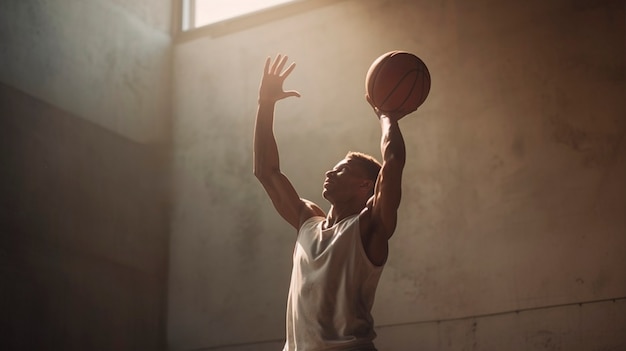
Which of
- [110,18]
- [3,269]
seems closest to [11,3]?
[110,18]

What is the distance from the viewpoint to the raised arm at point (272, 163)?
12.8 feet

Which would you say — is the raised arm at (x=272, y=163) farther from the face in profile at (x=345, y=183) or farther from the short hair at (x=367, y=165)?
the short hair at (x=367, y=165)

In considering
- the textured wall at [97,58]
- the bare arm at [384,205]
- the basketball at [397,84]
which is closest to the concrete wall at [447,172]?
the textured wall at [97,58]

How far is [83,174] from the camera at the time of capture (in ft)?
23.4

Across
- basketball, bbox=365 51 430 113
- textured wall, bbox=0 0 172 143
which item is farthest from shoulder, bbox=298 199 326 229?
textured wall, bbox=0 0 172 143

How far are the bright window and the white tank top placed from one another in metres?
4.75

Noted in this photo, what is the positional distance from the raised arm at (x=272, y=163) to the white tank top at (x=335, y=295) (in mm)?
350

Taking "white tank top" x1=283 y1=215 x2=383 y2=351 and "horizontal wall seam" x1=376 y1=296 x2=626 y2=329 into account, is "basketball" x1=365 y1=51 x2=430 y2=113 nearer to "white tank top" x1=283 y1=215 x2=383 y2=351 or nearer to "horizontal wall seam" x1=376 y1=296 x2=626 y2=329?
"white tank top" x1=283 y1=215 x2=383 y2=351

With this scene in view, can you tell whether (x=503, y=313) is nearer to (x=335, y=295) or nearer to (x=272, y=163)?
(x=272, y=163)

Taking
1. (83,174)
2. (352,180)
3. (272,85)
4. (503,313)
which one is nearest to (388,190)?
(352,180)

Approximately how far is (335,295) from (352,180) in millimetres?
523

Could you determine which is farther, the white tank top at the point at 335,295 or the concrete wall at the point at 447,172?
the concrete wall at the point at 447,172

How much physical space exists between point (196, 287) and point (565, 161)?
3.14 metres

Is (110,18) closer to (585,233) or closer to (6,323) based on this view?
(6,323)
